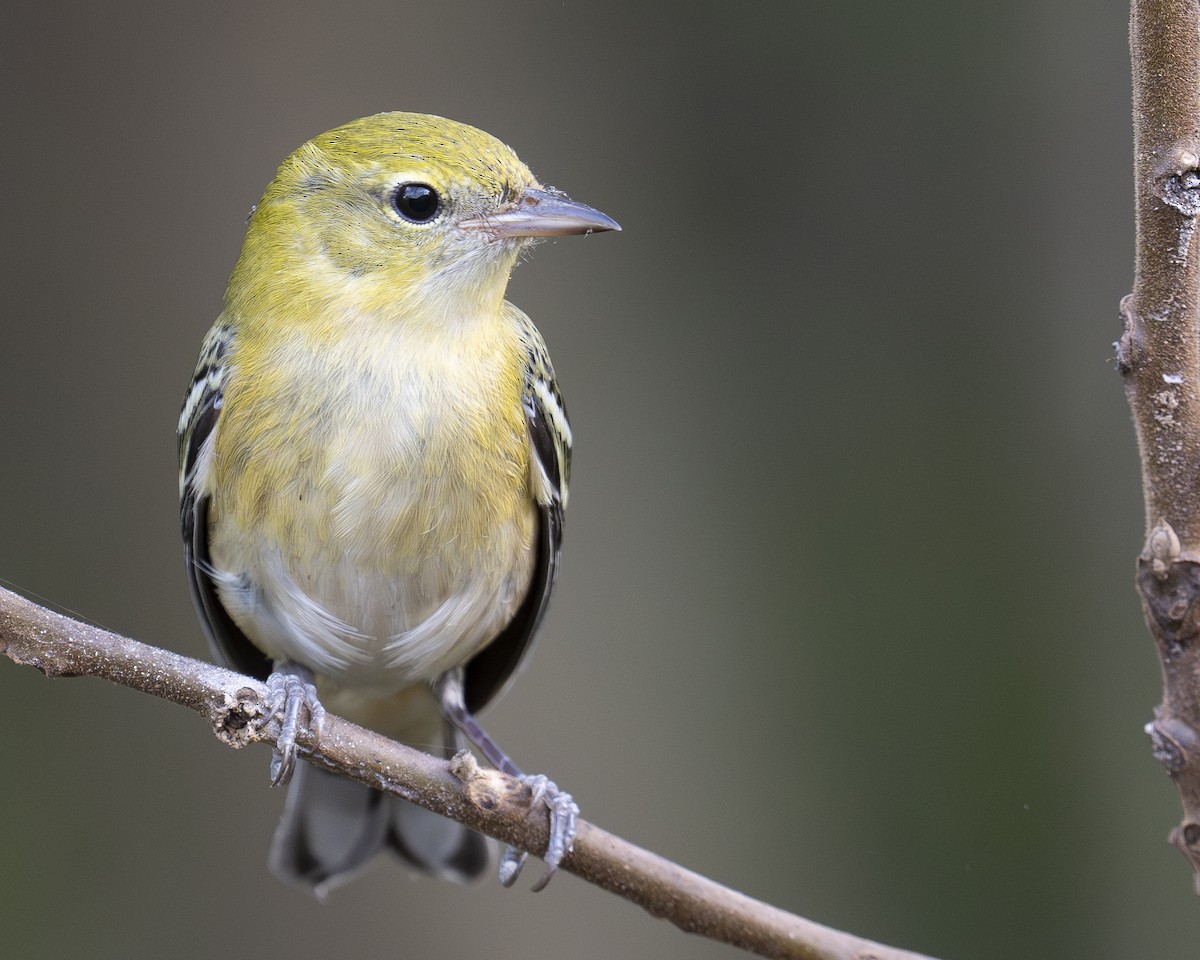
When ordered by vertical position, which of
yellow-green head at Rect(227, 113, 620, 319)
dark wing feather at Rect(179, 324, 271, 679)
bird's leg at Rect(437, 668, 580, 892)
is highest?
yellow-green head at Rect(227, 113, 620, 319)

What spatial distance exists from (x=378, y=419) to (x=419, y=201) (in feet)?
1.71

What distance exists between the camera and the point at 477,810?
264cm

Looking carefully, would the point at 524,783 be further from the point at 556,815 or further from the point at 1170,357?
the point at 1170,357

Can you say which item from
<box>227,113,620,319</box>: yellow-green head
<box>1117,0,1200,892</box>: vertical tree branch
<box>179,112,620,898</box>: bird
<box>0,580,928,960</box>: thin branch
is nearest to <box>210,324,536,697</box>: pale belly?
<box>179,112,620,898</box>: bird

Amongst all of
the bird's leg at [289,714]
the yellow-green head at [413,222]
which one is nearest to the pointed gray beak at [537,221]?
the yellow-green head at [413,222]

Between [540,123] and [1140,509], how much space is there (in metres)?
2.81

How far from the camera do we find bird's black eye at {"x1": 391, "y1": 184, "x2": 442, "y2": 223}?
3051mm

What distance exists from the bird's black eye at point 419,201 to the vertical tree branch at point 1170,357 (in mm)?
1662

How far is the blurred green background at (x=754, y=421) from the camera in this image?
486 cm

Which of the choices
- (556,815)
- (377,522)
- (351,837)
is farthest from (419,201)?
(351,837)

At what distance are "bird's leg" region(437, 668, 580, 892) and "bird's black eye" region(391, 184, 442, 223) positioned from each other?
132 cm

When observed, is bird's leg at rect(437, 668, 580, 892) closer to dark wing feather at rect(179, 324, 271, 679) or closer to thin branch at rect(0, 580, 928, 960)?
thin branch at rect(0, 580, 928, 960)

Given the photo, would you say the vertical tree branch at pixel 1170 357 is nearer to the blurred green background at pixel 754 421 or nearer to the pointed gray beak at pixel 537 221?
the pointed gray beak at pixel 537 221

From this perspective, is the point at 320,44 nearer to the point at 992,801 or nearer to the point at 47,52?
the point at 47,52
